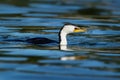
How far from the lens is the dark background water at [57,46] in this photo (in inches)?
547

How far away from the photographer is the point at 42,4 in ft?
123

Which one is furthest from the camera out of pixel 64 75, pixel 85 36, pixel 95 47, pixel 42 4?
pixel 42 4

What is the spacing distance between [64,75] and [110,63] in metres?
2.04

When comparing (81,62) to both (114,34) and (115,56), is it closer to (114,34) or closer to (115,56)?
(115,56)

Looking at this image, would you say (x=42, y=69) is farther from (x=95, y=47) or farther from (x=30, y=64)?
(x=95, y=47)

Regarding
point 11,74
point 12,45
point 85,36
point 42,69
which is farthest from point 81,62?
point 85,36

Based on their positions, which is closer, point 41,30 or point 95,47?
point 95,47

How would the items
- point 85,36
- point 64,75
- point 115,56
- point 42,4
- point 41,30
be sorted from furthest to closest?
point 42,4, point 41,30, point 85,36, point 115,56, point 64,75

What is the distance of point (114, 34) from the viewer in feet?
73.2

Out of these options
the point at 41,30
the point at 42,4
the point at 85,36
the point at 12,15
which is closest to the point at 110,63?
the point at 85,36

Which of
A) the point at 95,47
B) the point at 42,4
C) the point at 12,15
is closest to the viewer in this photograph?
the point at 95,47

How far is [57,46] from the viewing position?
18.9 metres

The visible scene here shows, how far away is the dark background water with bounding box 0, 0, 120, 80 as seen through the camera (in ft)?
45.6

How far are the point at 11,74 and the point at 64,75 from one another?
3.93 ft
